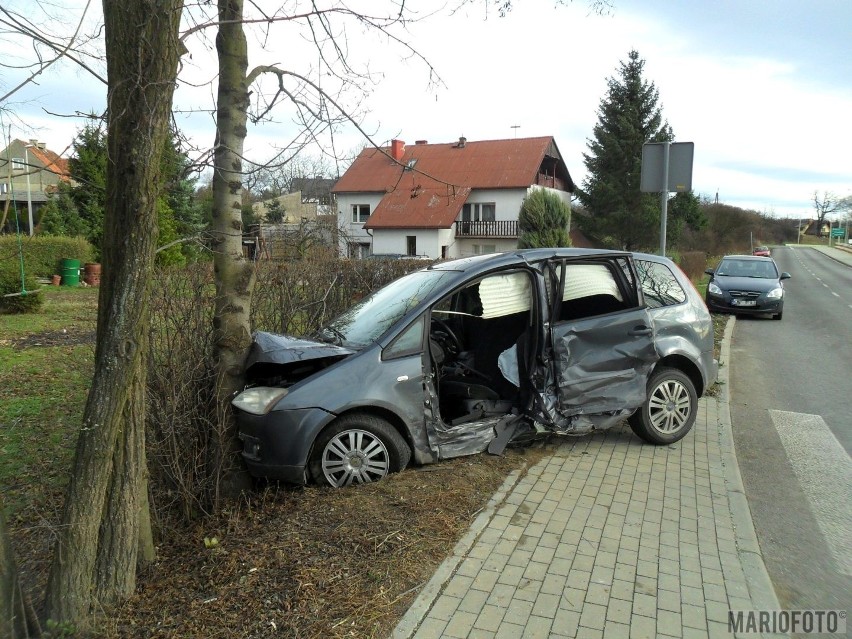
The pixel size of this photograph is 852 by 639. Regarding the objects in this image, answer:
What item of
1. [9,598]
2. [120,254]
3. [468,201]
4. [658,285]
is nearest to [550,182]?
[468,201]

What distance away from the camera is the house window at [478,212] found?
4512cm

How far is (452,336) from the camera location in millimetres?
6113

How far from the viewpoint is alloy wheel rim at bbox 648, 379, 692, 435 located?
591cm

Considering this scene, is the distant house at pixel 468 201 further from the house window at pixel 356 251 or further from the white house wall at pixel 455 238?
the house window at pixel 356 251

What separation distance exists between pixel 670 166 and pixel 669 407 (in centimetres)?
527

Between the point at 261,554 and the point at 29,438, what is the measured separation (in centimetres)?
337

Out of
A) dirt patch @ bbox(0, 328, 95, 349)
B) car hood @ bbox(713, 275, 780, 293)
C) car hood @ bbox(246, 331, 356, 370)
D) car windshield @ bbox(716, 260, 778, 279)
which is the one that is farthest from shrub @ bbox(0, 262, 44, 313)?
car windshield @ bbox(716, 260, 778, 279)

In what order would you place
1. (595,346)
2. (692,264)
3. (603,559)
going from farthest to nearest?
(692,264), (595,346), (603,559)

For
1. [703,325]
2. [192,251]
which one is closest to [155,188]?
[192,251]

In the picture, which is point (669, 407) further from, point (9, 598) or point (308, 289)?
point (9, 598)

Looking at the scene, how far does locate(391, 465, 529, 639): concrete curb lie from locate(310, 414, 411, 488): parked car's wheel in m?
0.74

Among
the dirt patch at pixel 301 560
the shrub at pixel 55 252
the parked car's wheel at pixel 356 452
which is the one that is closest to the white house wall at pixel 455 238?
the shrub at pixel 55 252

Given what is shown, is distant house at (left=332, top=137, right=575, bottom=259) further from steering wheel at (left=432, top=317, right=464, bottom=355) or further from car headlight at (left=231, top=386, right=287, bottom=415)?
car headlight at (left=231, top=386, right=287, bottom=415)

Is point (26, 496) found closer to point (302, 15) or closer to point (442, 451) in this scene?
point (442, 451)
